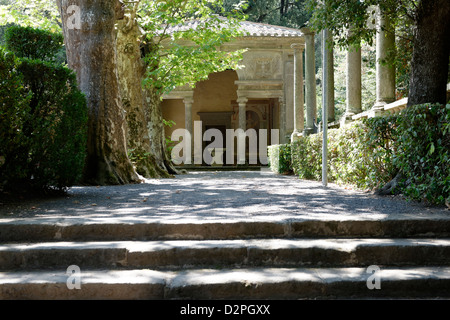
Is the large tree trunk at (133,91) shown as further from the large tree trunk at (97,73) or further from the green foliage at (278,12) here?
the green foliage at (278,12)

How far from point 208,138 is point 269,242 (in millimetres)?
22770

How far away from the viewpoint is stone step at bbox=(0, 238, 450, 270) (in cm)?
364

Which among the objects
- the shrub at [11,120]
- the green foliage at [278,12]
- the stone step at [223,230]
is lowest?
the stone step at [223,230]

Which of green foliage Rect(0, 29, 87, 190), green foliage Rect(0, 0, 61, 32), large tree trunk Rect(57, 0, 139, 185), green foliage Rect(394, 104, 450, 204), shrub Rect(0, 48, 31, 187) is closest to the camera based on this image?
green foliage Rect(394, 104, 450, 204)

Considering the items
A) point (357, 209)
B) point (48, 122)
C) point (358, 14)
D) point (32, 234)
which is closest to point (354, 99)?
point (358, 14)

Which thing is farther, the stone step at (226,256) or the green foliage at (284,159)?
the green foliage at (284,159)

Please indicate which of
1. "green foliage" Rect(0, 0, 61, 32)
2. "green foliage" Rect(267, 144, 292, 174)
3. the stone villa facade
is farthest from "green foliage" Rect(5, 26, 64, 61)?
"green foliage" Rect(267, 144, 292, 174)

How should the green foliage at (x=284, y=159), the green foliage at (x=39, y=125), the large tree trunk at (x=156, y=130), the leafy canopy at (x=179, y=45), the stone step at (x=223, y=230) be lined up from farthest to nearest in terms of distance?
1. the green foliage at (x=284, y=159)
2. the large tree trunk at (x=156, y=130)
3. the leafy canopy at (x=179, y=45)
4. the green foliage at (x=39, y=125)
5. the stone step at (x=223, y=230)

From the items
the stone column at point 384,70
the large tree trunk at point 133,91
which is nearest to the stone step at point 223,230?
the stone column at point 384,70

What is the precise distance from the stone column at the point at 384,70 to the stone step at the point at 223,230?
18.5 ft

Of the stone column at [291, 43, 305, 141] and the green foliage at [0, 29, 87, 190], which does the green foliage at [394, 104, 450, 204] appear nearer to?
the green foliage at [0, 29, 87, 190]

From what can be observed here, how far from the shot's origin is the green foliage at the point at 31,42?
6930 mm

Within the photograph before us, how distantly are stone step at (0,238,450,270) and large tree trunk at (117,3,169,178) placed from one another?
866 centimetres
